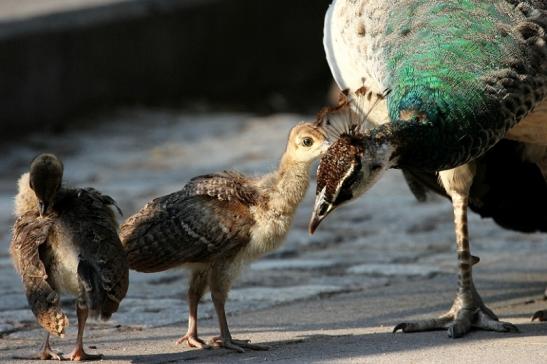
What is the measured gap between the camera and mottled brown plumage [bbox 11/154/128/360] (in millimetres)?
4637

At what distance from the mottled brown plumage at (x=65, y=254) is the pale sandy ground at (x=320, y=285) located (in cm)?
32

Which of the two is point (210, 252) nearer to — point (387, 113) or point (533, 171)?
point (387, 113)

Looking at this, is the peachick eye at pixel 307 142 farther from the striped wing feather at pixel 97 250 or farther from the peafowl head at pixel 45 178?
the peafowl head at pixel 45 178

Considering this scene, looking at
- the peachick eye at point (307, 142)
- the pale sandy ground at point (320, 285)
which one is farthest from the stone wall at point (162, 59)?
the peachick eye at point (307, 142)

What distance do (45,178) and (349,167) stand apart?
3.78 ft

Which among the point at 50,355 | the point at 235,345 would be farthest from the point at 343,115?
the point at 50,355

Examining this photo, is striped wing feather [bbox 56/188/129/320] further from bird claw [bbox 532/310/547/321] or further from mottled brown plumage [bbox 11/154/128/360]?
bird claw [bbox 532/310/547/321]

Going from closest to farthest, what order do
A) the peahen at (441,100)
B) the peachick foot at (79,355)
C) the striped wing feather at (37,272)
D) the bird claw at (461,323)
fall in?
the striped wing feather at (37,272) < the peahen at (441,100) < the peachick foot at (79,355) < the bird claw at (461,323)

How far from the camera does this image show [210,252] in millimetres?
5156

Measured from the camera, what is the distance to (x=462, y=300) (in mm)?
5688

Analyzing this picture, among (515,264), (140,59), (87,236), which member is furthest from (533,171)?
(140,59)

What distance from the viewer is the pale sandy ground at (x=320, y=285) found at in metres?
5.08

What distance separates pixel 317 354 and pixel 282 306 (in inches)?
49.7

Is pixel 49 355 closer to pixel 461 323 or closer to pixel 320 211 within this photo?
pixel 320 211
